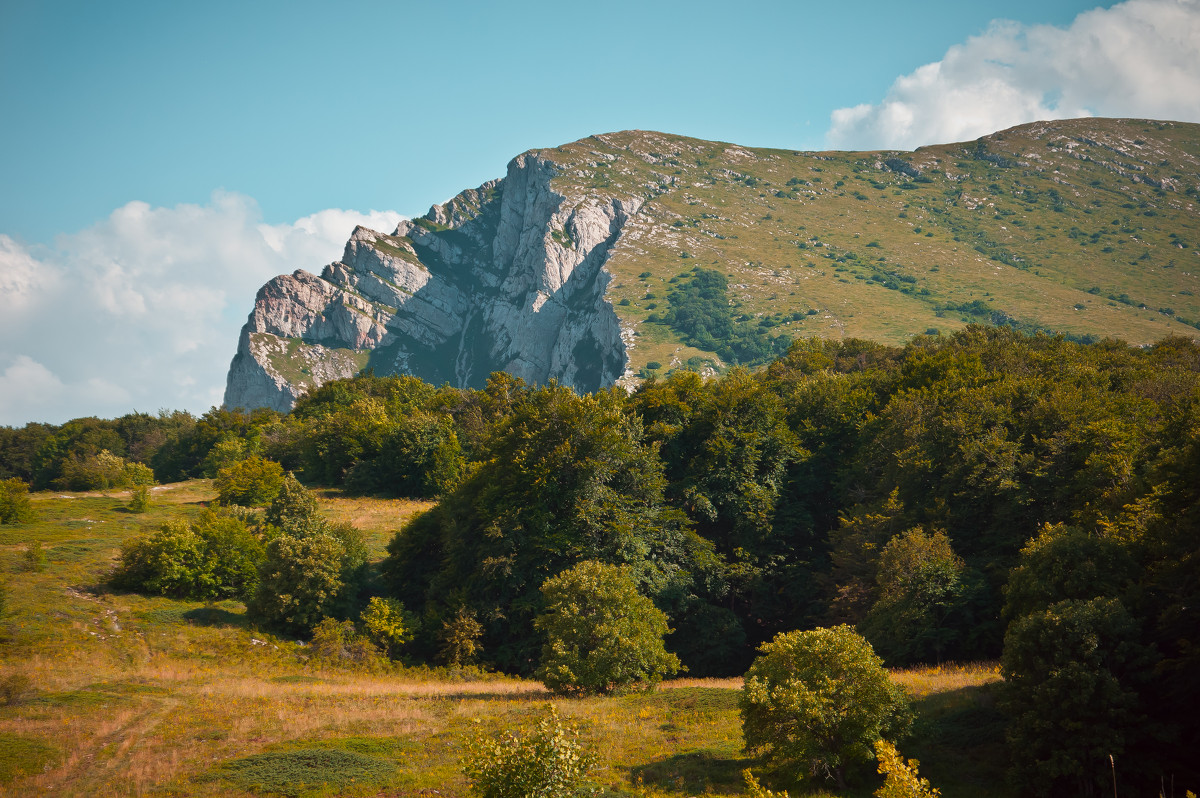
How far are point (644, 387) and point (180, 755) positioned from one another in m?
49.2

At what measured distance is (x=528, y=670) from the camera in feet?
142

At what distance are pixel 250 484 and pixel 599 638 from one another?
55.9 m

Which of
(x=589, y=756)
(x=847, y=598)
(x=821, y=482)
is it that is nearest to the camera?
(x=589, y=756)

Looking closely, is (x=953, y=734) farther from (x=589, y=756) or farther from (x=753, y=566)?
(x=753, y=566)

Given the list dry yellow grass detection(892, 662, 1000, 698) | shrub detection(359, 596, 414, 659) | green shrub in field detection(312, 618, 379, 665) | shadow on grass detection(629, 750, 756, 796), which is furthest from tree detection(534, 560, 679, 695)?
green shrub in field detection(312, 618, 379, 665)

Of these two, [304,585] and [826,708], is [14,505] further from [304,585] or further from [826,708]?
[826,708]

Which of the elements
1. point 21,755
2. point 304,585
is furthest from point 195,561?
point 21,755

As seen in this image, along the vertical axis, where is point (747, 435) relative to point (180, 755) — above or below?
above

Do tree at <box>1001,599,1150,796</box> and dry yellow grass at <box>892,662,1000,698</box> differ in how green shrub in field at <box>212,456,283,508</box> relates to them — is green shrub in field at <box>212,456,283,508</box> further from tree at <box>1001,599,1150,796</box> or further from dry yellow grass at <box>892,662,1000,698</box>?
tree at <box>1001,599,1150,796</box>

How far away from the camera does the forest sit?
1869 cm

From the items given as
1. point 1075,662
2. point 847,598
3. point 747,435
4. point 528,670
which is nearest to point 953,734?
point 1075,662

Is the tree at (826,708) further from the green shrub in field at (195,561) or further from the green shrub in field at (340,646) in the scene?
the green shrub in field at (195,561)

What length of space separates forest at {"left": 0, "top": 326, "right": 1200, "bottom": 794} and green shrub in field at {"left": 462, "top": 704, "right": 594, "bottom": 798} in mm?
13870

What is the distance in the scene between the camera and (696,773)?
20250mm
